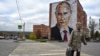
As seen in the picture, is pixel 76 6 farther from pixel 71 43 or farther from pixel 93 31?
pixel 71 43

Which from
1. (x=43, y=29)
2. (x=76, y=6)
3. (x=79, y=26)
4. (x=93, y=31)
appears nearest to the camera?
(x=79, y=26)

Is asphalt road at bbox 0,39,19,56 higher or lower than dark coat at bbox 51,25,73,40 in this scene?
higher

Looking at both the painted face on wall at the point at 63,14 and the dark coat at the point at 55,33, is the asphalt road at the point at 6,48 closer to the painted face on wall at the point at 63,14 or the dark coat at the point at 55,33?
the dark coat at the point at 55,33

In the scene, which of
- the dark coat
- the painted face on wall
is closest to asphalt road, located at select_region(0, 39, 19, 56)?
the dark coat

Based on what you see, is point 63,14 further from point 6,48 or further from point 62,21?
point 6,48

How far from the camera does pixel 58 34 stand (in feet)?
368

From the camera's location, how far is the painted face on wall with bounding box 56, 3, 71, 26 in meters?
113

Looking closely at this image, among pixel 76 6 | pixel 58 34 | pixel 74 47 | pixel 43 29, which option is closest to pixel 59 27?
pixel 58 34

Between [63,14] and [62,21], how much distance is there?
2.99 meters

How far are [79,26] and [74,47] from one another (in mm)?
794

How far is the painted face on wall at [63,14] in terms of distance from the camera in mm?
112756

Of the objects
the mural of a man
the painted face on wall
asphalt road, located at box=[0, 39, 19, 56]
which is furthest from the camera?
the painted face on wall

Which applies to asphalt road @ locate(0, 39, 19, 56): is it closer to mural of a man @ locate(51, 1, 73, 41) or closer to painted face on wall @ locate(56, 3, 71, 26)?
mural of a man @ locate(51, 1, 73, 41)

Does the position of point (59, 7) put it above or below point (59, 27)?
above
